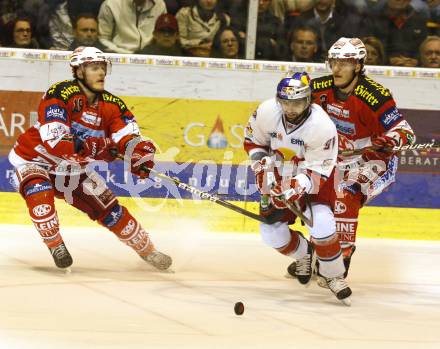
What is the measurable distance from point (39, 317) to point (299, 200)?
1681 millimetres

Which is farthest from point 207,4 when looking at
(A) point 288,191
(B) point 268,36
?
(A) point 288,191

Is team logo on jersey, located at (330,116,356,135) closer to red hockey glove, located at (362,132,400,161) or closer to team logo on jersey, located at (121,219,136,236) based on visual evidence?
red hockey glove, located at (362,132,400,161)

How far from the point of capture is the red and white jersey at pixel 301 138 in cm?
618

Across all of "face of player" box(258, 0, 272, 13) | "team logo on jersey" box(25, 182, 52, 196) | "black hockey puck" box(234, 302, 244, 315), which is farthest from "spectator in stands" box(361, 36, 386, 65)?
"black hockey puck" box(234, 302, 244, 315)

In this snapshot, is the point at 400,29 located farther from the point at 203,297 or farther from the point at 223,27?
the point at 203,297

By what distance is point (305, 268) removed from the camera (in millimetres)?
6727

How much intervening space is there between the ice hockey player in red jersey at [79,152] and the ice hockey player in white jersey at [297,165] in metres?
0.82

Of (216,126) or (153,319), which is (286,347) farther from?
(216,126)

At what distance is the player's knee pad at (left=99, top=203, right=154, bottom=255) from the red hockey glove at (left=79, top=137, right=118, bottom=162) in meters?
0.34

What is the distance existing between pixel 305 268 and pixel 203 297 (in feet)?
2.48

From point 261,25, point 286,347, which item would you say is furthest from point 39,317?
point 261,25

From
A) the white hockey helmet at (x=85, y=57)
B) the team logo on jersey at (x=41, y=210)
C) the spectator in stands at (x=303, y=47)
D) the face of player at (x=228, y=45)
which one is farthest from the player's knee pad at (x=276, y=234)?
the spectator in stands at (x=303, y=47)

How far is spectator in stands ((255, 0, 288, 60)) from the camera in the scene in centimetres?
834

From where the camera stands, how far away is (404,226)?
840cm
